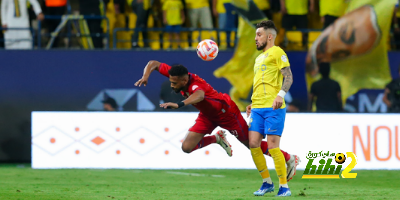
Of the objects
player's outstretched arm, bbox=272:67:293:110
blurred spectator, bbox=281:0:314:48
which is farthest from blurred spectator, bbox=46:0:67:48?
player's outstretched arm, bbox=272:67:293:110

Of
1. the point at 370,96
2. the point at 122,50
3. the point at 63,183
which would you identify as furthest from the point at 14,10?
the point at 370,96

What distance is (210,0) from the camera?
15.0 metres

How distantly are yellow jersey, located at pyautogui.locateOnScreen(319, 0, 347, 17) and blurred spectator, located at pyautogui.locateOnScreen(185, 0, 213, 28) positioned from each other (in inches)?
109

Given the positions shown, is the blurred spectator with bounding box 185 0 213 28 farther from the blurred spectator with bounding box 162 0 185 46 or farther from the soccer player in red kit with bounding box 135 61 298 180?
the soccer player in red kit with bounding box 135 61 298 180

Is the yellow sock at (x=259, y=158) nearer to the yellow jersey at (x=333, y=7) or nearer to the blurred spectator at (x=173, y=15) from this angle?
the blurred spectator at (x=173, y=15)

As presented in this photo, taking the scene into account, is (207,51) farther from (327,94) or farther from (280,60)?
(327,94)

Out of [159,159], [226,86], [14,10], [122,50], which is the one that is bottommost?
[159,159]

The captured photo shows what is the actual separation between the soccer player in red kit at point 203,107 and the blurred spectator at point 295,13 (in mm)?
6806

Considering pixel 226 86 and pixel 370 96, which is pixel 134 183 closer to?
pixel 226 86

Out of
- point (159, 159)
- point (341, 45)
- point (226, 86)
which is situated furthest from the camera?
point (226, 86)

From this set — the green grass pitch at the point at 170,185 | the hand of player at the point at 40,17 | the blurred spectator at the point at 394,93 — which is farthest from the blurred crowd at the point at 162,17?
the green grass pitch at the point at 170,185

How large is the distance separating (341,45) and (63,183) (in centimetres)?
751

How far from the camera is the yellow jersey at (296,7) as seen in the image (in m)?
14.4

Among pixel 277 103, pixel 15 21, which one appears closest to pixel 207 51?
pixel 277 103
